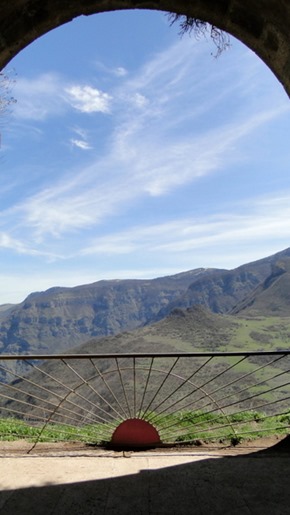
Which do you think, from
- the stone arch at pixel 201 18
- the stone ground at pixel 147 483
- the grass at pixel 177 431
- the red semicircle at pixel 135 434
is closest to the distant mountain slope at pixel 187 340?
the grass at pixel 177 431

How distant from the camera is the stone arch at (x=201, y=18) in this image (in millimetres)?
3164

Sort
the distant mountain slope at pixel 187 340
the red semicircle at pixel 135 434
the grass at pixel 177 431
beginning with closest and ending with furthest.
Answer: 1. the red semicircle at pixel 135 434
2. the grass at pixel 177 431
3. the distant mountain slope at pixel 187 340

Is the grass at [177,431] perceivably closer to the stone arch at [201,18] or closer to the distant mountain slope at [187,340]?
the stone arch at [201,18]

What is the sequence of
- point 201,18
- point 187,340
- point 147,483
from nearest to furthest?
point 147,483
point 201,18
point 187,340

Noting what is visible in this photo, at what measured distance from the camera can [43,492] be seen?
9.89 feet

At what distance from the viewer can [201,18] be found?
3.61 meters

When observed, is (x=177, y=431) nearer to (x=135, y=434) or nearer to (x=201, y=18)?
(x=135, y=434)

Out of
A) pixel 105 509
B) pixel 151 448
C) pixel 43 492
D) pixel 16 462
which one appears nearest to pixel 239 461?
pixel 151 448

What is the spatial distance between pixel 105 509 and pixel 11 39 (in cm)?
355

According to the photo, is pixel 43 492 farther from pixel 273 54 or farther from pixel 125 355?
pixel 273 54

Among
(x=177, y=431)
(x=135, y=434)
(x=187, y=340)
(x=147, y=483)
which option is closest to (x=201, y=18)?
(x=147, y=483)

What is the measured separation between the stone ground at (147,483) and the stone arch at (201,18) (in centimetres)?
327

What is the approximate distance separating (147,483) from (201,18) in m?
3.93

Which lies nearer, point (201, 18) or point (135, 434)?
point (201, 18)
